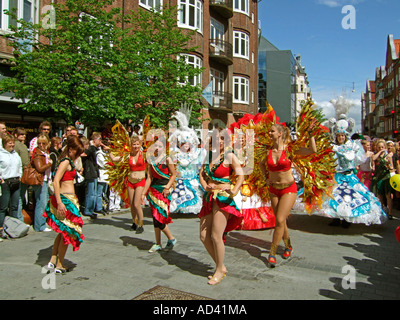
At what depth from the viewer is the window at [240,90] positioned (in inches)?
1121

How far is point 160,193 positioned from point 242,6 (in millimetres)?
27648

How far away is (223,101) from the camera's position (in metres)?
26.2

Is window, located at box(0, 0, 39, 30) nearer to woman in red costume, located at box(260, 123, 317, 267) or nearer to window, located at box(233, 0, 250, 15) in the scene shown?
woman in red costume, located at box(260, 123, 317, 267)

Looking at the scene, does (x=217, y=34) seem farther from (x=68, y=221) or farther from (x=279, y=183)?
(x=68, y=221)

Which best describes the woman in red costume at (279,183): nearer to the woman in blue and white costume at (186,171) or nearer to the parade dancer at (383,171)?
the woman in blue and white costume at (186,171)

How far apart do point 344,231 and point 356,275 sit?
8.93 ft

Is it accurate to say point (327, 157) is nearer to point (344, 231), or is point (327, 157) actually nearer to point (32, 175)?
point (344, 231)

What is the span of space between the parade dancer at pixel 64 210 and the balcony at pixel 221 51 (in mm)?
21876

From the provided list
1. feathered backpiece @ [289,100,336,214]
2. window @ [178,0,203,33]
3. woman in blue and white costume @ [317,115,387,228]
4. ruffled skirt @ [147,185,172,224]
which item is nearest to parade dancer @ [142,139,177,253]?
ruffled skirt @ [147,185,172,224]

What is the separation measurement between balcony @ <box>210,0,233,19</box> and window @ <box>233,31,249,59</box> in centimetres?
180

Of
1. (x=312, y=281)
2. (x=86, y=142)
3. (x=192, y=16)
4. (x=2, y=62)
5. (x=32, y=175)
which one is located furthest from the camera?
(x=192, y=16)

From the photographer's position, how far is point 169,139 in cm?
668

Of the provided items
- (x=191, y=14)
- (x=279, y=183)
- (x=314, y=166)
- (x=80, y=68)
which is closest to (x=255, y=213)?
(x=314, y=166)
